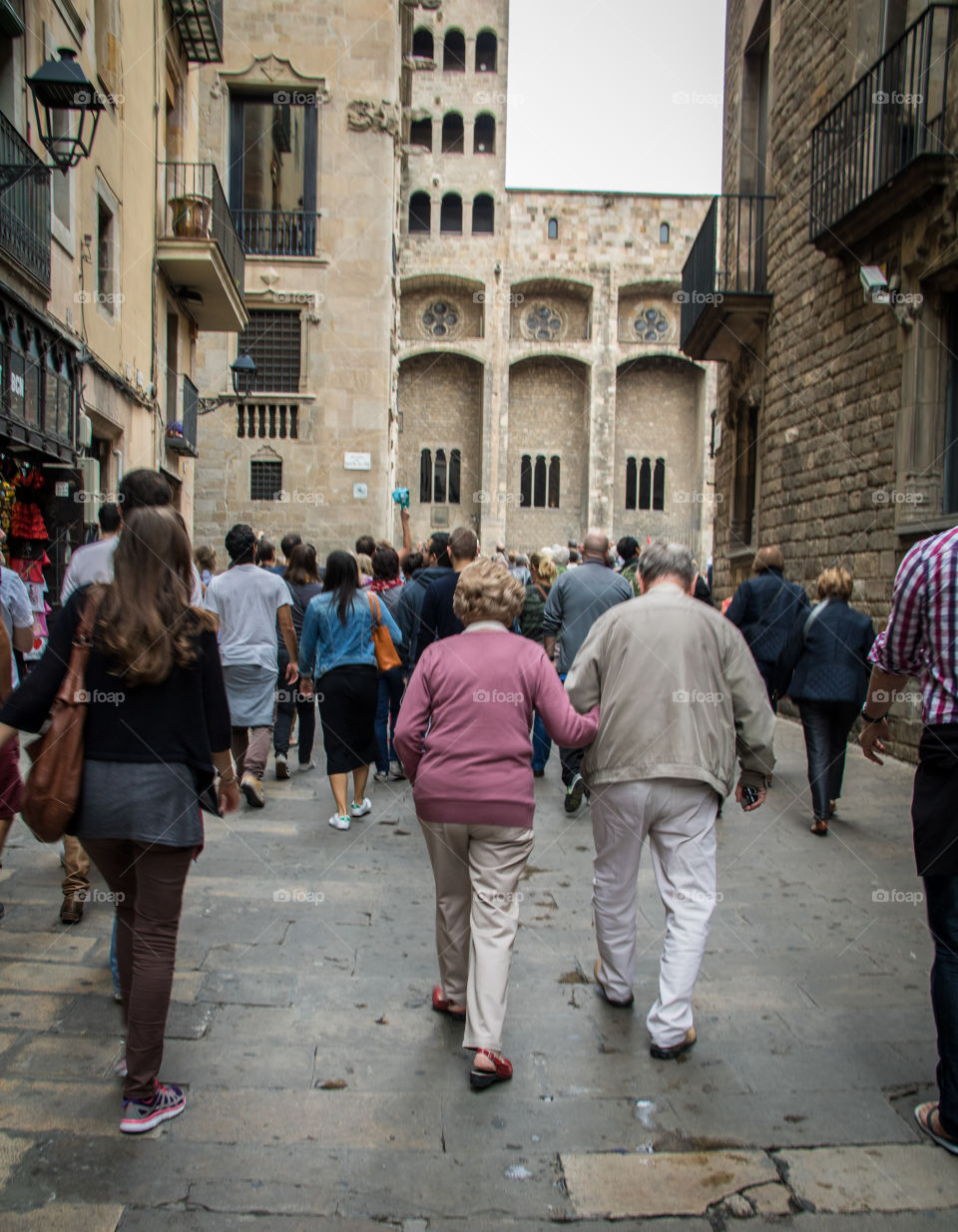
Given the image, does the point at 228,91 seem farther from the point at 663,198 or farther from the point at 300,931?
the point at 663,198

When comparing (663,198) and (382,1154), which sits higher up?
(663,198)

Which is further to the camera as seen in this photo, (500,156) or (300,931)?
(500,156)

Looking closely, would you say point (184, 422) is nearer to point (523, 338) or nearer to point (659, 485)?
point (523, 338)

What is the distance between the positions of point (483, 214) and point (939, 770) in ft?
149

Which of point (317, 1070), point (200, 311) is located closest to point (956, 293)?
point (317, 1070)

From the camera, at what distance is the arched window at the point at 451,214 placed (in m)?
43.6

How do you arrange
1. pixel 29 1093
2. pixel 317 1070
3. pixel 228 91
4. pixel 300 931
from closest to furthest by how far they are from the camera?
1. pixel 29 1093
2. pixel 317 1070
3. pixel 300 931
4. pixel 228 91

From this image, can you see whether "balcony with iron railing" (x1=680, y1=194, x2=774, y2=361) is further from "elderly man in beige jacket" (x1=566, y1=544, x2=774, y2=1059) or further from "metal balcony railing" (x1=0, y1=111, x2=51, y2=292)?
"elderly man in beige jacket" (x1=566, y1=544, x2=774, y2=1059)

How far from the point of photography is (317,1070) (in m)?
3.16

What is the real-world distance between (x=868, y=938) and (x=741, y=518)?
10.9 metres

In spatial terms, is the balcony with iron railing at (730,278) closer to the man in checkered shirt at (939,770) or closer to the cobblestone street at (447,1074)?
the cobblestone street at (447,1074)

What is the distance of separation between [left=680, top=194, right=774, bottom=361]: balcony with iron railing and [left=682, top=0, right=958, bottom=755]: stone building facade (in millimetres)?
32

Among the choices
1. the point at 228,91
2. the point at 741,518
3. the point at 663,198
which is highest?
the point at 663,198

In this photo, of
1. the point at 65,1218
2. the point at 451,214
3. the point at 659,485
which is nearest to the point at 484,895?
the point at 65,1218
